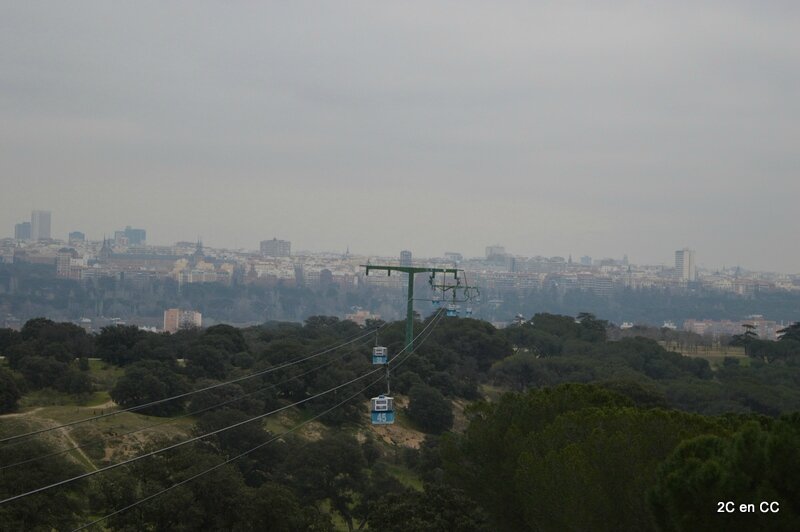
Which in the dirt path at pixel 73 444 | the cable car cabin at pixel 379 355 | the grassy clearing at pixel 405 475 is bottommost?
the grassy clearing at pixel 405 475

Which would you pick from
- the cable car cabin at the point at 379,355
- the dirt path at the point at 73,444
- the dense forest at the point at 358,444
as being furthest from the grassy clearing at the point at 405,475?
the dirt path at the point at 73,444

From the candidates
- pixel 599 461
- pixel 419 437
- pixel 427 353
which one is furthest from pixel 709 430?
pixel 427 353

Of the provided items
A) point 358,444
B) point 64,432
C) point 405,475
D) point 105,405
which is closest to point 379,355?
point 358,444

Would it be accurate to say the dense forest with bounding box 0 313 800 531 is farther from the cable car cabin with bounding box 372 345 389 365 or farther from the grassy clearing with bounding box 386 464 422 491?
the cable car cabin with bounding box 372 345 389 365

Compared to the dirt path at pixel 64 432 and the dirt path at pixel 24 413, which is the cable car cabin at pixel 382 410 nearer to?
the dirt path at pixel 64 432

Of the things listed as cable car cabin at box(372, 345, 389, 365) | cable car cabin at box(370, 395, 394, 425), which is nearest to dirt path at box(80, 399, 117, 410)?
cable car cabin at box(372, 345, 389, 365)

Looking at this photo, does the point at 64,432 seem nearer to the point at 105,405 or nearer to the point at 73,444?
the point at 73,444

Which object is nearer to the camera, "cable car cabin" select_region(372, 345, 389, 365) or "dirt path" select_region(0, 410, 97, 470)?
"dirt path" select_region(0, 410, 97, 470)
